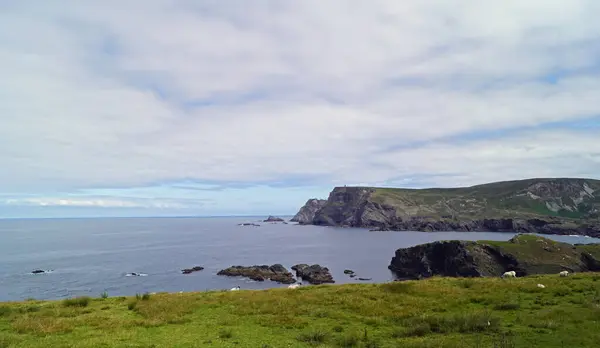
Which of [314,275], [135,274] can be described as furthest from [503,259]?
[135,274]

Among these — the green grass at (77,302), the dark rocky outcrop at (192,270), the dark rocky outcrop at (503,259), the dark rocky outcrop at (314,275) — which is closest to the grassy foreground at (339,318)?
the green grass at (77,302)

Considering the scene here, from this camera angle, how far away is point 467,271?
107 m

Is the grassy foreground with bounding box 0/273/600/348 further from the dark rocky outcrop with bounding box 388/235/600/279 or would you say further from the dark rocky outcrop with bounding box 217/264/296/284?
the dark rocky outcrop with bounding box 217/264/296/284

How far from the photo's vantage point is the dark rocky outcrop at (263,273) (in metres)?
112

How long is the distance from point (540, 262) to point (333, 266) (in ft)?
212

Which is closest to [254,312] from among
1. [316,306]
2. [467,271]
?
[316,306]

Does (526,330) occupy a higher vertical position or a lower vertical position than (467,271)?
higher

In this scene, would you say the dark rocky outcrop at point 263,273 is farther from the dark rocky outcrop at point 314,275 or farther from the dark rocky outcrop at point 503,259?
the dark rocky outcrop at point 503,259

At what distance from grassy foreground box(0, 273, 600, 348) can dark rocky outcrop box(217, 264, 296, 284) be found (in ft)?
277

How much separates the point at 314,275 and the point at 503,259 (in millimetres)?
53866

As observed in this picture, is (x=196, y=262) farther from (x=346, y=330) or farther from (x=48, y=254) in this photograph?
(x=346, y=330)

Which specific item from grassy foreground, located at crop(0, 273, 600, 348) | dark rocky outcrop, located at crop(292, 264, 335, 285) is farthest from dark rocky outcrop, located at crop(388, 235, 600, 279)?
grassy foreground, located at crop(0, 273, 600, 348)

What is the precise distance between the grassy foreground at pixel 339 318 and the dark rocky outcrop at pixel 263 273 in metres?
84.5

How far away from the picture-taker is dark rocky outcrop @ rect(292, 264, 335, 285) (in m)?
110
